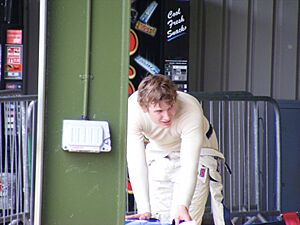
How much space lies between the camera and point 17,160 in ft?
20.2

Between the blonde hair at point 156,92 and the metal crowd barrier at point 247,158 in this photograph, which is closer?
the blonde hair at point 156,92

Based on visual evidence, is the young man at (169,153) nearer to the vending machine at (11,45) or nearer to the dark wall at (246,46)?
the vending machine at (11,45)

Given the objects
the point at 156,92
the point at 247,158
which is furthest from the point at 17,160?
the point at 156,92

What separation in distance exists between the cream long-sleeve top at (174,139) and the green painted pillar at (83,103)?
1.26 meters

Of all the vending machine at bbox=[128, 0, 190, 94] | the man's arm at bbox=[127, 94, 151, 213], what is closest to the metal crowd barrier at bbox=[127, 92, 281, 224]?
the vending machine at bbox=[128, 0, 190, 94]

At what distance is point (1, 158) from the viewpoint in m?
6.16

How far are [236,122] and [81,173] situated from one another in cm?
505

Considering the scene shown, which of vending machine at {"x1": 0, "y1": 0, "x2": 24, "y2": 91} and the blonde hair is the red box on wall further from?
the blonde hair

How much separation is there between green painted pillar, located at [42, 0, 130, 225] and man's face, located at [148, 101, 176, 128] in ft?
4.39

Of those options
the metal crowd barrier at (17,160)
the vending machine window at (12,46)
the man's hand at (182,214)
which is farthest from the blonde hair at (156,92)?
the vending machine window at (12,46)

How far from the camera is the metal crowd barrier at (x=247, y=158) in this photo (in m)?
6.96

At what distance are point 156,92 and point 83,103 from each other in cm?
137

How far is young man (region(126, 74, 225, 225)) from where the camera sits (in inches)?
161

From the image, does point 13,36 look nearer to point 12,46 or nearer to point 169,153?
point 12,46
